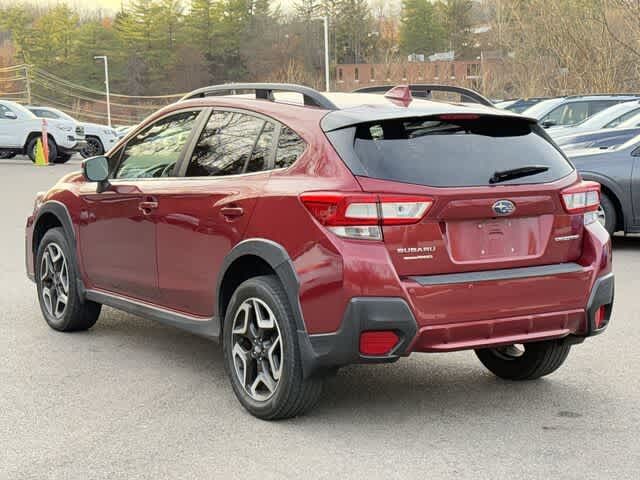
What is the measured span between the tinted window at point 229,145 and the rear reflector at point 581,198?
1.51 meters

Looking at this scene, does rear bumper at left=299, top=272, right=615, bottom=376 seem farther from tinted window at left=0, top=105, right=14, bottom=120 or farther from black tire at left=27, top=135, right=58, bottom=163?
tinted window at left=0, top=105, right=14, bottom=120

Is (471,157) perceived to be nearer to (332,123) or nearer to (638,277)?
(332,123)

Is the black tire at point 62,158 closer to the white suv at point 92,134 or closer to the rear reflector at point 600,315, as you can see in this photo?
the white suv at point 92,134

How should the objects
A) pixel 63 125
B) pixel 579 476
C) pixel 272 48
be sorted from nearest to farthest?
pixel 579 476 → pixel 63 125 → pixel 272 48

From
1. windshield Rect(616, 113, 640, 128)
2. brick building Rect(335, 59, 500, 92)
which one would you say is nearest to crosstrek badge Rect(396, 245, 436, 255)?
windshield Rect(616, 113, 640, 128)

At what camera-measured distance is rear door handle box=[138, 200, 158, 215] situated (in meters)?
6.08

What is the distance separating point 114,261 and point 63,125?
26.5 metres

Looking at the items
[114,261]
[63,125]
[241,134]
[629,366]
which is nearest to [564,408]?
[629,366]

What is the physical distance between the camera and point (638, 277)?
31.6 feet

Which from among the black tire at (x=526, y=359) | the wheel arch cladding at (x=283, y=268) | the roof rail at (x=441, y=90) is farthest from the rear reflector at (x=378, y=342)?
the roof rail at (x=441, y=90)

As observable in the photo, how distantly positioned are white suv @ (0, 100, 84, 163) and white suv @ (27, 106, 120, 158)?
1.28 m

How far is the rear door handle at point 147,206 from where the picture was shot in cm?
608

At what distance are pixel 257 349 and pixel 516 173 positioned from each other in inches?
59.9

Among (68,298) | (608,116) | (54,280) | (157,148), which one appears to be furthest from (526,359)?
(608,116)
